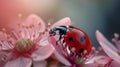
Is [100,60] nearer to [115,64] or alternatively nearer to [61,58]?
[115,64]

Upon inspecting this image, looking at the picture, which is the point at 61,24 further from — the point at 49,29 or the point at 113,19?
the point at 113,19

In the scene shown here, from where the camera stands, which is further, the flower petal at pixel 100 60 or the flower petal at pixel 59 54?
the flower petal at pixel 100 60

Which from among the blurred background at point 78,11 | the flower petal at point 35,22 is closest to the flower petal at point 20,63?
the flower petal at point 35,22

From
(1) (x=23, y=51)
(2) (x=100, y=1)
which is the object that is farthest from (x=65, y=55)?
(2) (x=100, y=1)

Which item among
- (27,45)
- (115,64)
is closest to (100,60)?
(115,64)

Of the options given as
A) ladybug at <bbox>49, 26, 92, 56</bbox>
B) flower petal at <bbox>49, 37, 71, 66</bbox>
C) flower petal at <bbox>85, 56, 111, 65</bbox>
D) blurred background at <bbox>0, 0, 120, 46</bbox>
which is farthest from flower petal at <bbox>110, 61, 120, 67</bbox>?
blurred background at <bbox>0, 0, 120, 46</bbox>

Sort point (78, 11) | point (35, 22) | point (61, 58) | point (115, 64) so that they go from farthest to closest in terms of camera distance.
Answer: point (78, 11) → point (35, 22) → point (115, 64) → point (61, 58)

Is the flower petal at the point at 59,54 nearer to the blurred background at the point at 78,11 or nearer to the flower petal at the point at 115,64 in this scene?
the flower petal at the point at 115,64
